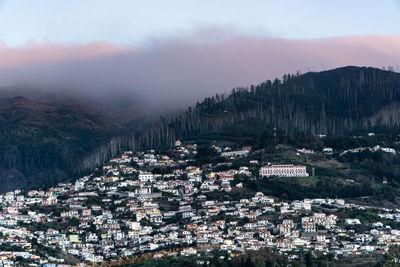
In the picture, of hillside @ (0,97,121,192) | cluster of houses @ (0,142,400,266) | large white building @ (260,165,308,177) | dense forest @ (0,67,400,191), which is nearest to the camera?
cluster of houses @ (0,142,400,266)

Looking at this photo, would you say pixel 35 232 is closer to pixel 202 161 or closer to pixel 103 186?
pixel 103 186

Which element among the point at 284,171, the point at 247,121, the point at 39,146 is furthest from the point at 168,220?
the point at 39,146

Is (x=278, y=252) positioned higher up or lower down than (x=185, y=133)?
lower down

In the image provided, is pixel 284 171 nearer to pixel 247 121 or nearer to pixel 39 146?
pixel 247 121

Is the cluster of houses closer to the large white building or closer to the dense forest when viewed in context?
the large white building

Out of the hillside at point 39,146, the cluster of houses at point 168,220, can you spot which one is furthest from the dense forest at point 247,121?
the cluster of houses at point 168,220

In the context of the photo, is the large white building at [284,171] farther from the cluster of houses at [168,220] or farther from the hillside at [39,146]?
the hillside at [39,146]

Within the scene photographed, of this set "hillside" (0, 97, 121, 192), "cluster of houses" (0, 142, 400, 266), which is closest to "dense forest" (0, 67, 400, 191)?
"hillside" (0, 97, 121, 192)

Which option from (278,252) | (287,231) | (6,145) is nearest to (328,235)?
(287,231)
